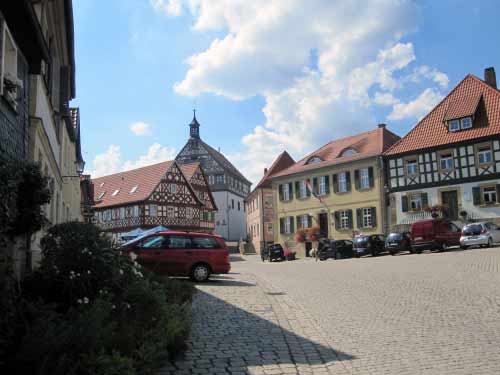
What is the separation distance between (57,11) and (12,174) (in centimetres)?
1112

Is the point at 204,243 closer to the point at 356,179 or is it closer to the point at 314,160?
the point at 356,179

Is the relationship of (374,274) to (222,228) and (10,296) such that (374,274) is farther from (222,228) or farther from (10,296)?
(222,228)

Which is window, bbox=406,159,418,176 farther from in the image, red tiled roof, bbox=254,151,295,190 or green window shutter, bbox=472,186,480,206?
red tiled roof, bbox=254,151,295,190

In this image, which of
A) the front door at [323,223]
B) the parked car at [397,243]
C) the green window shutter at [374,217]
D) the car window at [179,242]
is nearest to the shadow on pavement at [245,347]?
the car window at [179,242]

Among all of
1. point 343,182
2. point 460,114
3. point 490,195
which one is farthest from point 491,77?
point 343,182

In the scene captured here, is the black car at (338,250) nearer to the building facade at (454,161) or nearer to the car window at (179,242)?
the building facade at (454,161)

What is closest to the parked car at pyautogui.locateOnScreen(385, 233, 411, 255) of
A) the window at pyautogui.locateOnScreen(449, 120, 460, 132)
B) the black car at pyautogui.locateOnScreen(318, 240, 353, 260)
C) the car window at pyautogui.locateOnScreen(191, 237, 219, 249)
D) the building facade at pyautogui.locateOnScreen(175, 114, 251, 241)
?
the black car at pyautogui.locateOnScreen(318, 240, 353, 260)

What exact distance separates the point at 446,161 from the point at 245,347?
3512cm

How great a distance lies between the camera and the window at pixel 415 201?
4031 cm

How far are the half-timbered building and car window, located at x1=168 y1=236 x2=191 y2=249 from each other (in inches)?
1498

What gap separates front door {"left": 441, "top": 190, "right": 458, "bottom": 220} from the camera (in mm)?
38312

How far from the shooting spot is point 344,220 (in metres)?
45.4

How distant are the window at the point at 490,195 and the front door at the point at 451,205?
2.07 metres

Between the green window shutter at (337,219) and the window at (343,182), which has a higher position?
the window at (343,182)
